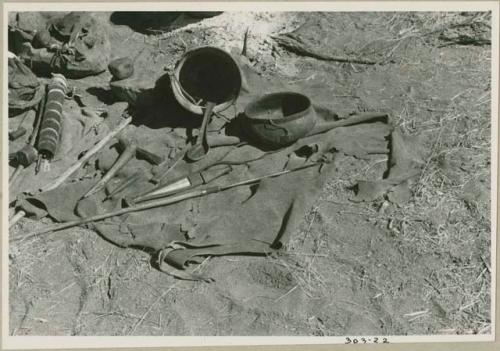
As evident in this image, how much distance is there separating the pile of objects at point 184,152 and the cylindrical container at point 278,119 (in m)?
0.01

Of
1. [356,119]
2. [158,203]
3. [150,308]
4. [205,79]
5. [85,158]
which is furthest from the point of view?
[205,79]

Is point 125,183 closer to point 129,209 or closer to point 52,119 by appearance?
point 129,209

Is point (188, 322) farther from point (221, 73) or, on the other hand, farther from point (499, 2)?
point (499, 2)

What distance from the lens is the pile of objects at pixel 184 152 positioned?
4.98 meters

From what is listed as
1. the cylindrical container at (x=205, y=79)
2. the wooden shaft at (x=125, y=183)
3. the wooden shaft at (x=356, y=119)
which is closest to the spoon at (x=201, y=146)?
the cylindrical container at (x=205, y=79)

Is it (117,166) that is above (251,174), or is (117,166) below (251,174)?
above

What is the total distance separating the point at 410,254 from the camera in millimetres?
4828

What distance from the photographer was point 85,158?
214 inches

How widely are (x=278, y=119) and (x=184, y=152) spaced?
851mm

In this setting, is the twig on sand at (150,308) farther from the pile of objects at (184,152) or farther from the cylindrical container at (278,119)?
the cylindrical container at (278,119)

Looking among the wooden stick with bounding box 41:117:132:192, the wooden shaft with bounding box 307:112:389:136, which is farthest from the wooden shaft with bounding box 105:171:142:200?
the wooden shaft with bounding box 307:112:389:136

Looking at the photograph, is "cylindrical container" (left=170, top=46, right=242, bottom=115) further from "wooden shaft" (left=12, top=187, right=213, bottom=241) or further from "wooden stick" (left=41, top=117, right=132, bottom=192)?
"wooden shaft" (left=12, top=187, right=213, bottom=241)

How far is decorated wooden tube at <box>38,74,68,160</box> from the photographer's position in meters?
5.40

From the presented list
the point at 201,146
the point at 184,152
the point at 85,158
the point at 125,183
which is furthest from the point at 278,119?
the point at 85,158
